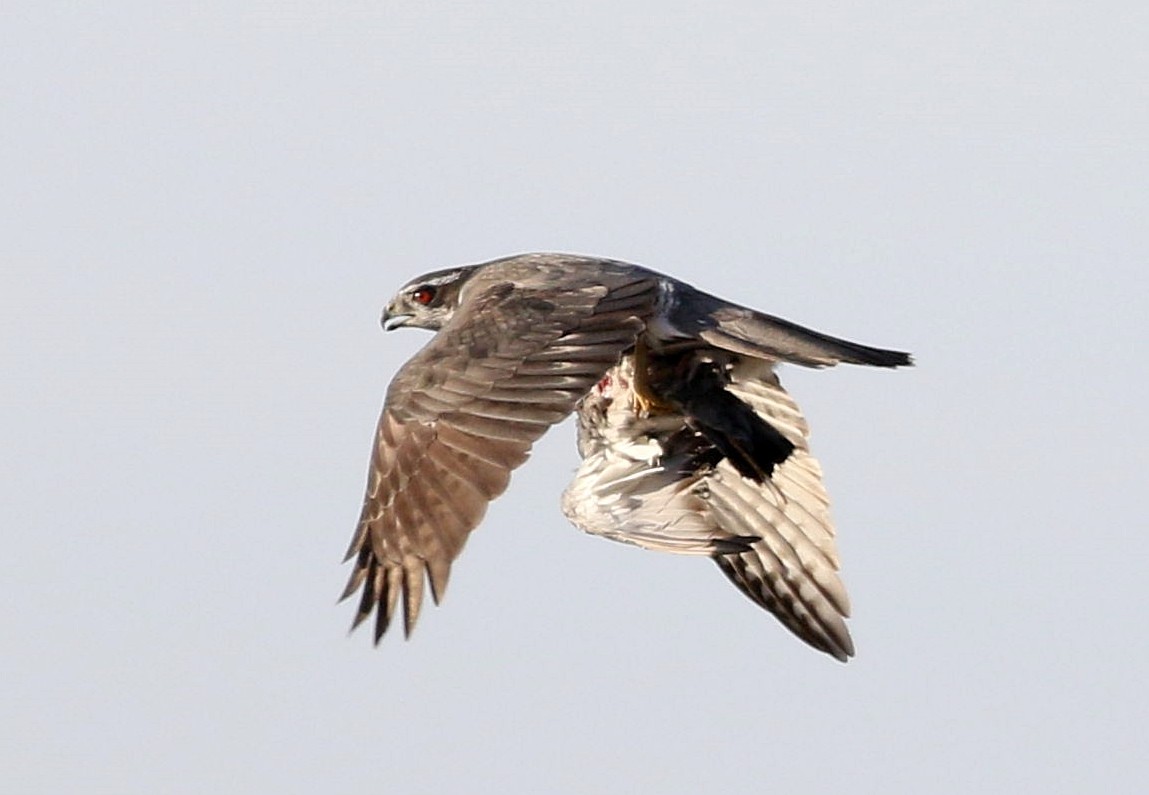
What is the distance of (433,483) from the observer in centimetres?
1313

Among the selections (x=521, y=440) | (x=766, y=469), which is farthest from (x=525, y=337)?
(x=766, y=469)

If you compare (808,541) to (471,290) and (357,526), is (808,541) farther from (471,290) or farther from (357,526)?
(357,526)

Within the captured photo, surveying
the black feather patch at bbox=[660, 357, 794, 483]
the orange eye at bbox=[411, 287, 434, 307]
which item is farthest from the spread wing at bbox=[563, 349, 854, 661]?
the orange eye at bbox=[411, 287, 434, 307]

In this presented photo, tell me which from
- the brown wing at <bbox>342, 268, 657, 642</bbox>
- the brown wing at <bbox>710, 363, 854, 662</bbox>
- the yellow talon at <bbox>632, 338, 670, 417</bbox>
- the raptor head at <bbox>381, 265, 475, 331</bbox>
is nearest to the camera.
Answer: the brown wing at <bbox>342, 268, 657, 642</bbox>

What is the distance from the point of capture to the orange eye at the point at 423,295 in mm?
16219

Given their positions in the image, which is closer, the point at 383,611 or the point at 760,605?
the point at 383,611

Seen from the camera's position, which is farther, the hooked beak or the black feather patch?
the hooked beak

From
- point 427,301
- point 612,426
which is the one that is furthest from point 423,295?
point 612,426

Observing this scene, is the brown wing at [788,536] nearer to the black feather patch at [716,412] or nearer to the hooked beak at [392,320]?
the black feather patch at [716,412]

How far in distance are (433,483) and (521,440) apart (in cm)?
39

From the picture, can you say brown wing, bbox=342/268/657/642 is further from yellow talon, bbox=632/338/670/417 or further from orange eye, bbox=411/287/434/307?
orange eye, bbox=411/287/434/307

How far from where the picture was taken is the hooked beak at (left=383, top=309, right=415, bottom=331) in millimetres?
16406

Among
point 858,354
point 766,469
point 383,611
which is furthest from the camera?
point 766,469

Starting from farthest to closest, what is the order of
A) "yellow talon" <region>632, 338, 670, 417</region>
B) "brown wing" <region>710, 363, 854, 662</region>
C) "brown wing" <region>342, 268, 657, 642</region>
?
"brown wing" <region>710, 363, 854, 662</region>
"yellow talon" <region>632, 338, 670, 417</region>
"brown wing" <region>342, 268, 657, 642</region>
